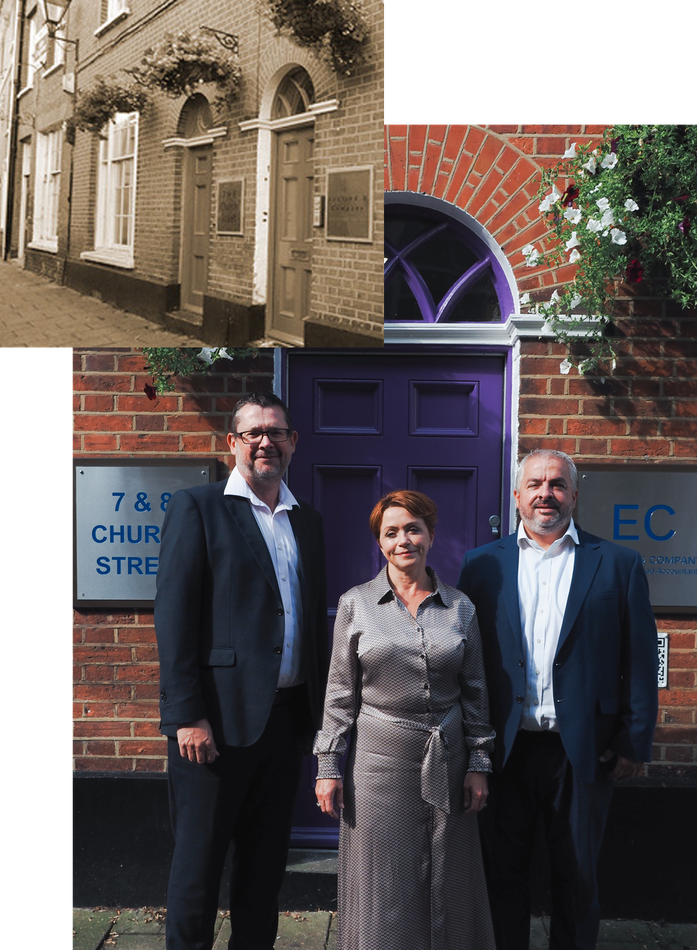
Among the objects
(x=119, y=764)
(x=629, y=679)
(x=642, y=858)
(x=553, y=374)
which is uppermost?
(x=553, y=374)

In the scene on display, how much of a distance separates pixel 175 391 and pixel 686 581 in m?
2.39

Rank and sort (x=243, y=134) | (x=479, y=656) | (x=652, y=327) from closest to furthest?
(x=479, y=656), (x=243, y=134), (x=652, y=327)

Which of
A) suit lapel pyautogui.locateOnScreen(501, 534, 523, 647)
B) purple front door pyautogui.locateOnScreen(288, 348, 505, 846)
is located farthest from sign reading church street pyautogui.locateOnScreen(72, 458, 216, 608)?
suit lapel pyautogui.locateOnScreen(501, 534, 523, 647)

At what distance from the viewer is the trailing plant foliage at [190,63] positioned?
11.0ft

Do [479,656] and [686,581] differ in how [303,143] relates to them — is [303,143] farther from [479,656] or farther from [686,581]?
[686,581]

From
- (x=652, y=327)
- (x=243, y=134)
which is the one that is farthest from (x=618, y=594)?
(x=243, y=134)

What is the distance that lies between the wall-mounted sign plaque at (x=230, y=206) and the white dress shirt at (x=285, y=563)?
97cm

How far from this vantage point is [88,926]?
12.9 feet

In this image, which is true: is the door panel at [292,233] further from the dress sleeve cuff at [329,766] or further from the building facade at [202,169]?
the dress sleeve cuff at [329,766]

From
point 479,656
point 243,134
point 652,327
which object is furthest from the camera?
point 652,327

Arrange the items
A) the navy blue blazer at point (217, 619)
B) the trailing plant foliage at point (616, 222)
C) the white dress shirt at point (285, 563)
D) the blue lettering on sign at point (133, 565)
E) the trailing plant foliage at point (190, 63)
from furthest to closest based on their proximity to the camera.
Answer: the blue lettering on sign at point (133, 565), the trailing plant foliage at point (616, 222), the trailing plant foliage at point (190, 63), the white dress shirt at point (285, 563), the navy blue blazer at point (217, 619)

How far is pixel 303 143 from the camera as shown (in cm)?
343

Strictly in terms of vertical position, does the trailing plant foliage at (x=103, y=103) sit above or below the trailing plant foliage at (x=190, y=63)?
below

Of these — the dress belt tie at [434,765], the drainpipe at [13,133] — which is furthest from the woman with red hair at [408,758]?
the drainpipe at [13,133]
